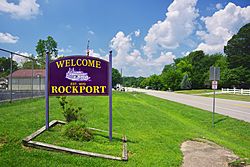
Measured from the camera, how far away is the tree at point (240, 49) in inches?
2876

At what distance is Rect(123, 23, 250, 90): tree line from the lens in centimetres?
7188

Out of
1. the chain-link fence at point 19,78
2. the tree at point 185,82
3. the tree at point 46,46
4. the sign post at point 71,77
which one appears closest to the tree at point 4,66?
the chain-link fence at point 19,78

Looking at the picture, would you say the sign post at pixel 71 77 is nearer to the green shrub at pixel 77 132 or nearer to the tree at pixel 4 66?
the green shrub at pixel 77 132

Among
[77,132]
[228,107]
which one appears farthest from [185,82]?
[77,132]

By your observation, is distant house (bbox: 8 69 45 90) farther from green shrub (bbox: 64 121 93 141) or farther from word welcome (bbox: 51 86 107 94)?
green shrub (bbox: 64 121 93 141)

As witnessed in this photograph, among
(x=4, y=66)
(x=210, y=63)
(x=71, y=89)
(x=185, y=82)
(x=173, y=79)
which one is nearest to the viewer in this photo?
(x=71, y=89)

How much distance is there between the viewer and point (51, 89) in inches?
292

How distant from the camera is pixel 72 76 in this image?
7.41 meters

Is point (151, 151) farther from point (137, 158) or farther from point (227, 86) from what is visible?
point (227, 86)

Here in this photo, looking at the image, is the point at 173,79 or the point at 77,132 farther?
the point at 173,79

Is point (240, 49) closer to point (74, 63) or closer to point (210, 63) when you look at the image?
point (210, 63)

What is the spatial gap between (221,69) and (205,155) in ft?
276

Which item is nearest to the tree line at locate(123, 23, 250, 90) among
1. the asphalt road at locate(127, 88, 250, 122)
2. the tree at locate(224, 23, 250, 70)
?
the tree at locate(224, 23, 250, 70)

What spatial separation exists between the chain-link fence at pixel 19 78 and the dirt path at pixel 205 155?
383 inches
